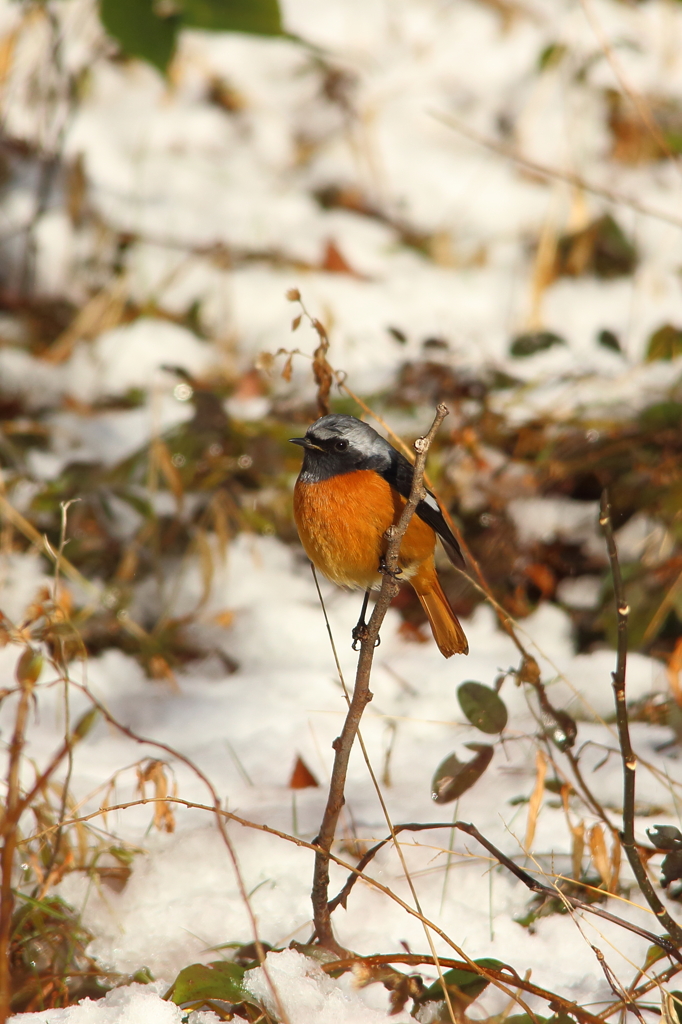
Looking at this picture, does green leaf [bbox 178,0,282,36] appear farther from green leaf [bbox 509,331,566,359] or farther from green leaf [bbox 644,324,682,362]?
green leaf [bbox 644,324,682,362]

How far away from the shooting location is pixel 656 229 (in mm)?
6188

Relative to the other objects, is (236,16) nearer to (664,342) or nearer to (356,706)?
(664,342)

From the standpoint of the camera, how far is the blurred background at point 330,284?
160 inches

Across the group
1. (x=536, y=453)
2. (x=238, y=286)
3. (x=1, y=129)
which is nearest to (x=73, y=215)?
(x=1, y=129)

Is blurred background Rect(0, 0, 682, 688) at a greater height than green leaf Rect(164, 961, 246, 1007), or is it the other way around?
blurred background Rect(0, 0, 682, 688)

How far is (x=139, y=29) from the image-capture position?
4.72m

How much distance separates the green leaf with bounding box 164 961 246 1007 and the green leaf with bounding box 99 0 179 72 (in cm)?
450

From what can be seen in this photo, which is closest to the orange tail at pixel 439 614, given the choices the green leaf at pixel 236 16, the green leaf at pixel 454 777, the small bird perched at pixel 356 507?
the small bird perched at pixel 356 507

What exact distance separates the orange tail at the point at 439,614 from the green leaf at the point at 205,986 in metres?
1.15

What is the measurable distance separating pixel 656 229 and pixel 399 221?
1869 millimetres

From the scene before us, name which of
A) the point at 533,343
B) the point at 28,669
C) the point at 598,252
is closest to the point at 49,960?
the point at 28,669

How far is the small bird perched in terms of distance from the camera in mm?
2461

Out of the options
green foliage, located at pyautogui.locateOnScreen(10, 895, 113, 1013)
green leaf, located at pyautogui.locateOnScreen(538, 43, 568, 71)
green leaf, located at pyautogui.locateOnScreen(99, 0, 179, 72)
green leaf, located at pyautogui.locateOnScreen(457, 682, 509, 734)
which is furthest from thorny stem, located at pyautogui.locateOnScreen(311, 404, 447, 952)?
green leaf, located at pyautogui.locateOnScreen(538, 43, 568, 71)

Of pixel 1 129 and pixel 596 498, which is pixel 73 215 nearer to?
pixel 1 129
